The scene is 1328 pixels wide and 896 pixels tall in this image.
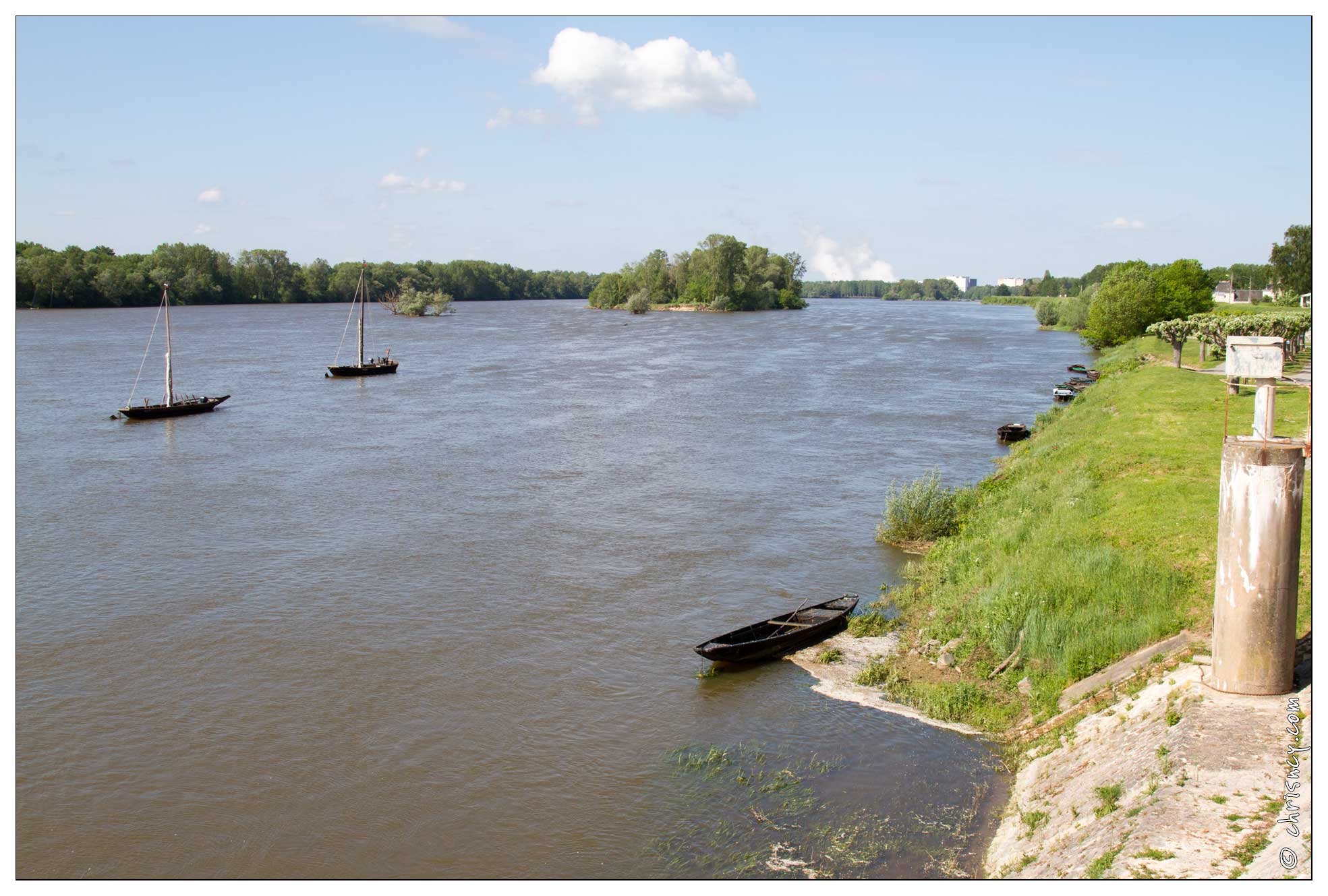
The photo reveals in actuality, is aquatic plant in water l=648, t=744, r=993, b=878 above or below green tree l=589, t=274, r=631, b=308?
below

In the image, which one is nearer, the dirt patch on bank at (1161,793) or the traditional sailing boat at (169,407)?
the dirt patch on bank at (1161,793)

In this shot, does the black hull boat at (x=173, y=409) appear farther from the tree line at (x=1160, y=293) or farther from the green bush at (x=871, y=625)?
the tree line at (x=1160, y=293)

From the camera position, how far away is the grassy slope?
15.4m

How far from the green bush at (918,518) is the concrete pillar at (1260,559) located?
13432 mm

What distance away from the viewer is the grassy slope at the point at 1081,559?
15406 mm

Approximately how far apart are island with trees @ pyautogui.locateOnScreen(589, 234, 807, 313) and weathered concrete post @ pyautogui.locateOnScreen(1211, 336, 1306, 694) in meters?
146

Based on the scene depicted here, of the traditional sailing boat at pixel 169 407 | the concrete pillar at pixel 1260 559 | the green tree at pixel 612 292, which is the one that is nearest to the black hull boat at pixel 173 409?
the traditional sailing boat at pixel 169 407

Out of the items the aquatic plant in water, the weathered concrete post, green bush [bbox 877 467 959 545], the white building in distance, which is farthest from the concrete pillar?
the white building in distance

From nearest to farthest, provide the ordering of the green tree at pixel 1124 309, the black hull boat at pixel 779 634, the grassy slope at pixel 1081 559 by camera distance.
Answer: the grassy slope at pixel 1081 559, the black hull boat at pixel 779 634, the green tree at pixel 1124 309

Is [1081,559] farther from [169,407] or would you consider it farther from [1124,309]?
[1124,309]

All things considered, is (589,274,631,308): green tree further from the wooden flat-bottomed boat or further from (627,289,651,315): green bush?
the wooden flat-bottomed boat

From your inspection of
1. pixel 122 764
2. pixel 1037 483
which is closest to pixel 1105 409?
pixel 1037 483

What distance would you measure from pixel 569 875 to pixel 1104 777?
6.56m

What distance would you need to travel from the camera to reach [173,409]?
4891 centimetres
